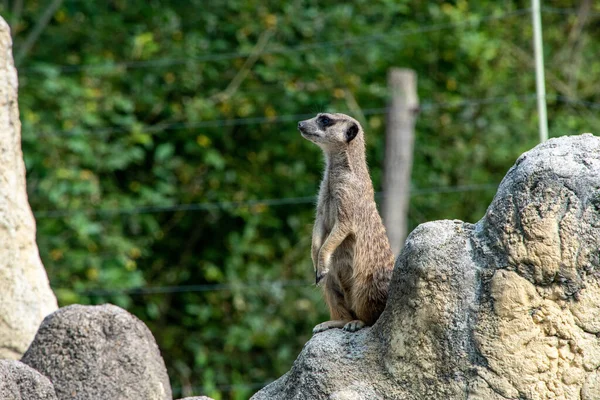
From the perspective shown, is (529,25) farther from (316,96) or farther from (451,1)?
(316,96)

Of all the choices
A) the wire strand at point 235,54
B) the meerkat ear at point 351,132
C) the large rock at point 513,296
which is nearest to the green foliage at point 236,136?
the wire strand at point 235,54

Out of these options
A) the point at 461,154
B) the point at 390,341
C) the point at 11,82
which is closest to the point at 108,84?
the point at 461,154

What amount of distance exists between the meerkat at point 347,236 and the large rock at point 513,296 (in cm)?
62

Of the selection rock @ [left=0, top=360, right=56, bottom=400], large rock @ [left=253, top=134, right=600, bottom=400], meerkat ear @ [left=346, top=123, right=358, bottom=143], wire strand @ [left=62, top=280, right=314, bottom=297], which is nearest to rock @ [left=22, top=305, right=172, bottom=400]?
rock @ [left=0, top=360, right=56, bottom=400]

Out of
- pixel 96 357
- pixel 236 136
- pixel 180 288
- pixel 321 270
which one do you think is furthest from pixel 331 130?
pixel 236 136

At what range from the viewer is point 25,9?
31.8ft

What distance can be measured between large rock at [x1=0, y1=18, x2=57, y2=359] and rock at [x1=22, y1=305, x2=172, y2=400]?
2.25 ft

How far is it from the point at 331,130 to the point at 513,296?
70.8 inches

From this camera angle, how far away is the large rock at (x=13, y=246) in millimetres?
5105

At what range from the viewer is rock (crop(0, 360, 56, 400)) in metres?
3.77

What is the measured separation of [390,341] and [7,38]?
274 cm

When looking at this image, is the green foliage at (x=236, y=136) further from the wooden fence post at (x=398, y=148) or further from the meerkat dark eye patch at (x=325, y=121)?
the meerkat dark eye patch at (x=325, y=121)

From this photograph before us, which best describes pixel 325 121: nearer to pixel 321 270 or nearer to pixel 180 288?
pixel 321 270

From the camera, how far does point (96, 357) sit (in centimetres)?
434
